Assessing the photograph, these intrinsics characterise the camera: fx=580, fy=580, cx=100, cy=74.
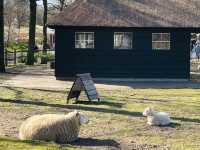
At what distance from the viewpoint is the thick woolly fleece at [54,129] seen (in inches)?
425

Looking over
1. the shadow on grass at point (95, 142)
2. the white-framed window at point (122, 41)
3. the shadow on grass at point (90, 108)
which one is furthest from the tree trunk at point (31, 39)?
the shadow on grass at point (95, 142)

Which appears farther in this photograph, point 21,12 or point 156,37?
point 21,12

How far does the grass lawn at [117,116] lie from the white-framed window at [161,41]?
18.5 feet

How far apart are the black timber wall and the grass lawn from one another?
211 inches

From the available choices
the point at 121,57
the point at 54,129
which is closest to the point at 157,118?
the point at 54,129

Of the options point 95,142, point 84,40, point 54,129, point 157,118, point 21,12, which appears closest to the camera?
point 54,129

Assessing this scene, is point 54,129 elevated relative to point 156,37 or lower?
lower

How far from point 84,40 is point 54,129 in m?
17.3

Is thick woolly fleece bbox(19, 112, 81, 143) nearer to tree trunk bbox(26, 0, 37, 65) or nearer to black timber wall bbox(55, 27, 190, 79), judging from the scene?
black timber wall bbox(55, 27, 190, 79)

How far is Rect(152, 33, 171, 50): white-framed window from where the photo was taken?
2777cm

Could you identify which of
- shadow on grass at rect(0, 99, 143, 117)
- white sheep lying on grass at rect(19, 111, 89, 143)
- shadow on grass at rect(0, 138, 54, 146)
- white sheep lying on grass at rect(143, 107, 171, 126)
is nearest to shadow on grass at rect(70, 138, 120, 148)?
white sheep lying on grass at rect(19, 111, 89, 143)

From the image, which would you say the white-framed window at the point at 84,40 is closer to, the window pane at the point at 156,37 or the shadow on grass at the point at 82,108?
the window pane at the point at 156,37

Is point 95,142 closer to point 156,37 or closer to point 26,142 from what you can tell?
point 26,142

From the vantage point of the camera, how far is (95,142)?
11.1m
